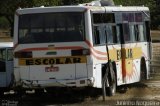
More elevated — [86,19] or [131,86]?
[86,19]

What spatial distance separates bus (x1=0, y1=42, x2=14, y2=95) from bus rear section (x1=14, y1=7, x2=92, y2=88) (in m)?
1.03

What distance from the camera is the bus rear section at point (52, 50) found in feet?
55.1

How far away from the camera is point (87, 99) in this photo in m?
18.1

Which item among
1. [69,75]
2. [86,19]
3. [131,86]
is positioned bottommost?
[131,86]

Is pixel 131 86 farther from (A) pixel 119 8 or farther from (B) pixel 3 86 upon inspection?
(B) pixel 3 86

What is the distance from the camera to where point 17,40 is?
1736 centimetres

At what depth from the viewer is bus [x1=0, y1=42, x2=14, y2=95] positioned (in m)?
18.1

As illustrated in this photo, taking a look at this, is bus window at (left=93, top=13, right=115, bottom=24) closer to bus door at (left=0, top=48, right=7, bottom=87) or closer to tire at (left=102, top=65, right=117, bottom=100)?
tire at (left=102, top=65, right=117, bottom=100)

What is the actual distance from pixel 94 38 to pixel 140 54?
536 cm

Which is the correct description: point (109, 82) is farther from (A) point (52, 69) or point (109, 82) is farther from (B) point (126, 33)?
(A) point (52, 69)

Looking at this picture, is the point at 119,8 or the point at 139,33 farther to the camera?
the point at 139,33

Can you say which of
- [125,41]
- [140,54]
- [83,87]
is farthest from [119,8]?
[83,87]

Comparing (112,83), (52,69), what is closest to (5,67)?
(52,69)

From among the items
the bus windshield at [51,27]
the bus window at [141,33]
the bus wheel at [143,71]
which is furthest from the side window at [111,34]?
the bus wheel at [143,71]
